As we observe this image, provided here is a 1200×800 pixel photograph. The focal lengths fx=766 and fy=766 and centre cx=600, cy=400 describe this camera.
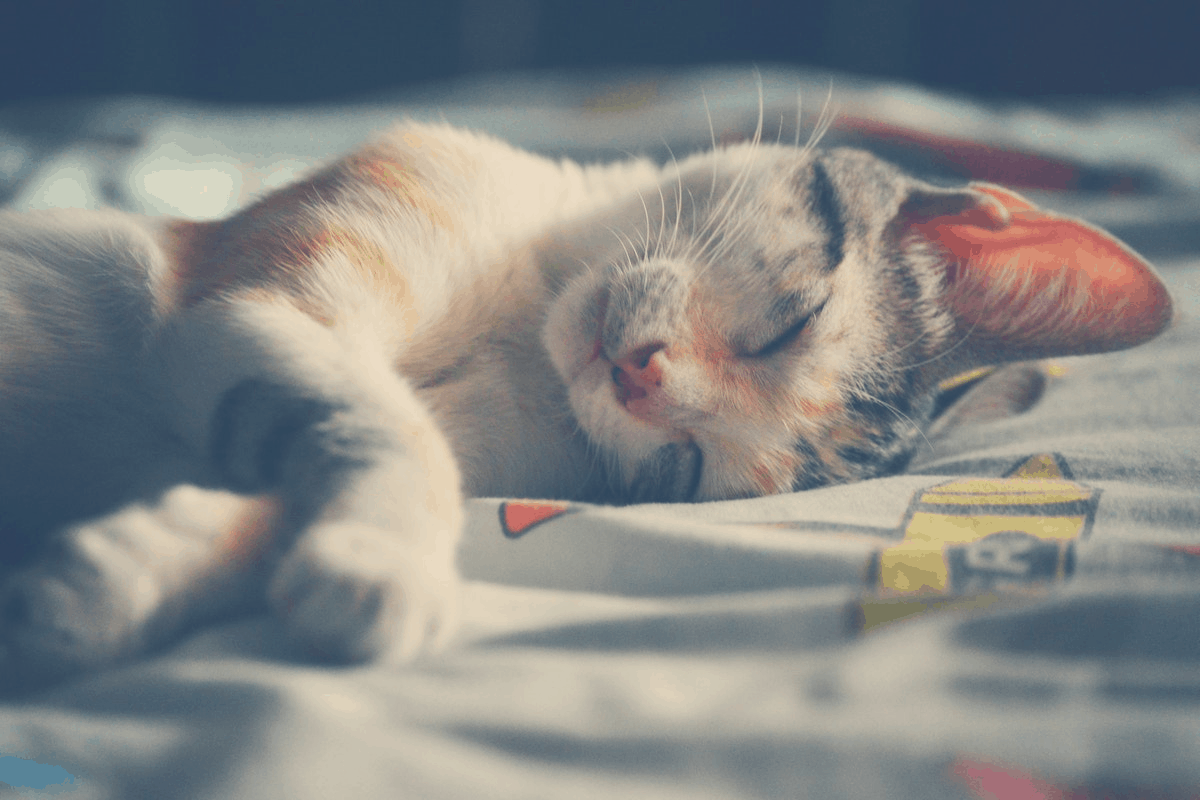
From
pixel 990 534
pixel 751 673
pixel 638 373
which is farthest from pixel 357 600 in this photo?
pixel 990 534

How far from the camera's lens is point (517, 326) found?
1192 millimetres

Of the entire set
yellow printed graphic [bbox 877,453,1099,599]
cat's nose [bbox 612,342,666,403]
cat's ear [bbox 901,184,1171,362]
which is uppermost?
cat's ear [bbox 901,184,1171,362]

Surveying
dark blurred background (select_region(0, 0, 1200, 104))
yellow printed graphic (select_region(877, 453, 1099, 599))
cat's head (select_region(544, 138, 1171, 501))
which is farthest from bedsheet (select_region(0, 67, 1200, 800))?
dark blurred background (select_region(0, 0, 1200, 104))

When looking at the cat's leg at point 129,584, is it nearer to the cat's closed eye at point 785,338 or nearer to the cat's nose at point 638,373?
the cat's nose at point 638,373

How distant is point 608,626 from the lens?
2.05ft

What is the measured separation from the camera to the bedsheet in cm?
47

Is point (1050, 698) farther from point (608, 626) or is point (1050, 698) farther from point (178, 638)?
point (178, 638)

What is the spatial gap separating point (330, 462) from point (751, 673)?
0.44 meters

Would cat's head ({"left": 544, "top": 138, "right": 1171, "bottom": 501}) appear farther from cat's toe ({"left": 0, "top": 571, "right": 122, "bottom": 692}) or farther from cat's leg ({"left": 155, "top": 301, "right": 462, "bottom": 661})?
cat's toe ({"left": 0, "top": 571, "right": 122, "bottom": 692})

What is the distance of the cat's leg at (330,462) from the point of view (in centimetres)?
59

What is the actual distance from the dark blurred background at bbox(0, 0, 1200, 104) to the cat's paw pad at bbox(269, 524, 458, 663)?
2.93 metres

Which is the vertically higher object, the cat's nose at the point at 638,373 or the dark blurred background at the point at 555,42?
the dark blurred background at the point at 555,42

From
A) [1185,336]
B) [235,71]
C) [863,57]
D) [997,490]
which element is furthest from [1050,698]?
[235,71]

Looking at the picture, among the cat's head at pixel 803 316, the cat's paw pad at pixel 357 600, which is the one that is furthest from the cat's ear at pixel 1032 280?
the cat's paw pad at pixel 357 600
